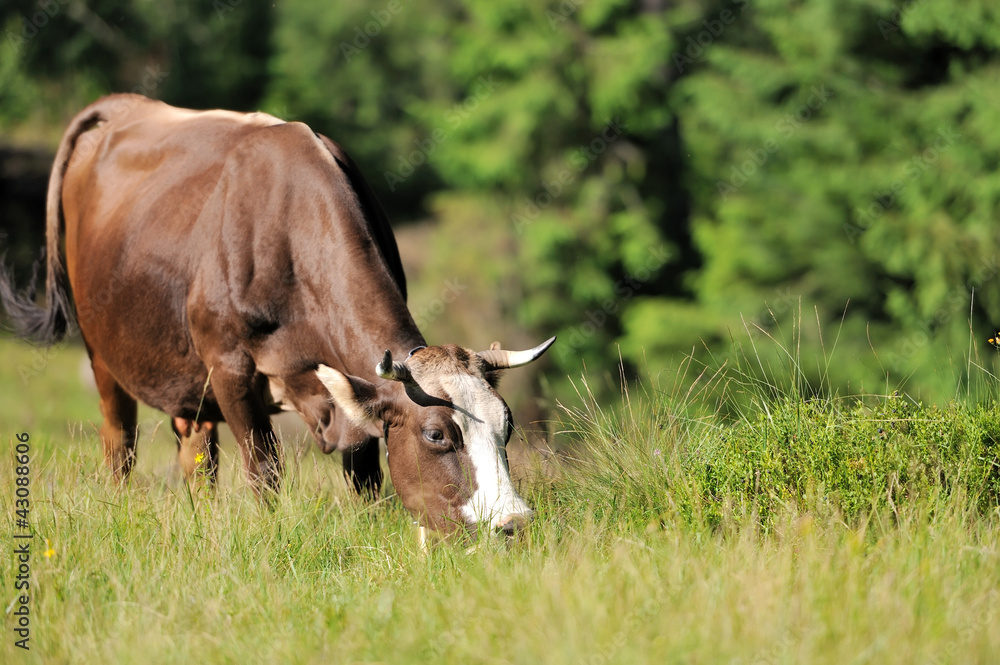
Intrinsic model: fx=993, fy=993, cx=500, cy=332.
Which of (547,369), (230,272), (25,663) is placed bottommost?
(547,369)

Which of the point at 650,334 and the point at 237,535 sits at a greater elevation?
the point at 237,535

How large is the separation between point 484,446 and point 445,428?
188mm

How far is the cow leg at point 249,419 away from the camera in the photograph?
4.97 meters

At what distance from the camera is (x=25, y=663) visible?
316 centimetres

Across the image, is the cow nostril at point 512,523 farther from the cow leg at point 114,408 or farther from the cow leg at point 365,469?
the cow leg at point 114,408

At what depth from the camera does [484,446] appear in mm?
4121

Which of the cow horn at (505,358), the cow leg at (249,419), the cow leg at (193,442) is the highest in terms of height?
the cow horn at (505,358)

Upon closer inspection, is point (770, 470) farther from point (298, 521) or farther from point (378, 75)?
point (378, 75)

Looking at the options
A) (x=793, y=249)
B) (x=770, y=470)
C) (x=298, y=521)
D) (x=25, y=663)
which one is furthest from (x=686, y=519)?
(x=793, y=249)

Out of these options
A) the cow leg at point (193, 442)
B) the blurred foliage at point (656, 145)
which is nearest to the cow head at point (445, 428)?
the cow leg at point (193, 442)

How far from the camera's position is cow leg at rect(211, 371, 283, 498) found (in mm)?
4973

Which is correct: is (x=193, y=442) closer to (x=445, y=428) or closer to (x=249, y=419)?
(x=249, y=419)

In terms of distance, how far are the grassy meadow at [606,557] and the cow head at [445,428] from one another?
7.3 inches

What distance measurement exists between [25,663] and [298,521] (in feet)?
4.32
